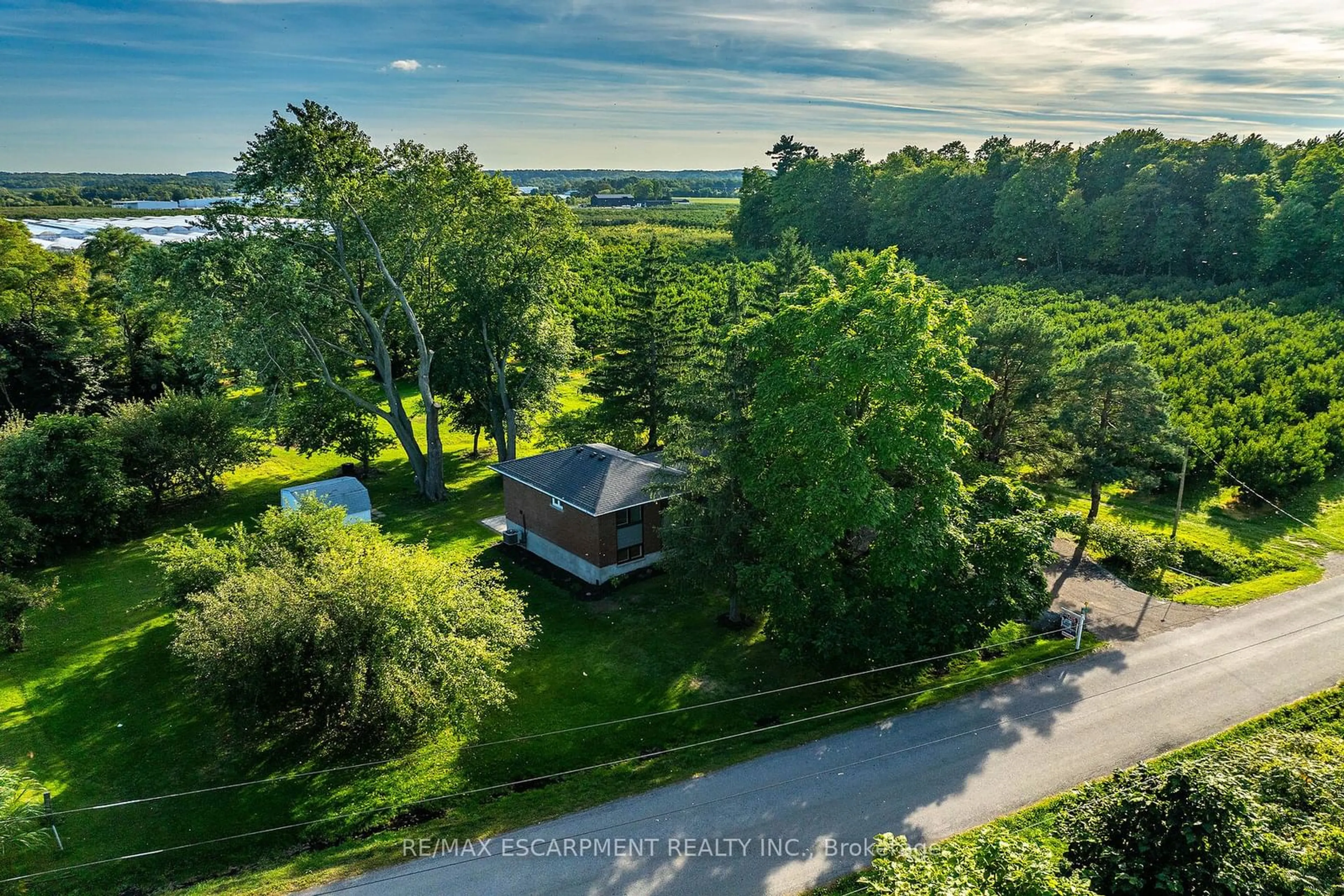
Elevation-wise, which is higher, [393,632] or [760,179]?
[760,179]

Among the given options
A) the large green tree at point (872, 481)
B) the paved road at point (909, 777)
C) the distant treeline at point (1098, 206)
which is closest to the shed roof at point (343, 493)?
the large green tree at point (872, 481)

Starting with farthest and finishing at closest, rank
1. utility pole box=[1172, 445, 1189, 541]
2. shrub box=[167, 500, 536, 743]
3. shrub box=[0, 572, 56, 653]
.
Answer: utility pole box=[1172, 445, 1189, 541] → shrub box=[0, 572, 56, 653] → shrub box=[167, 500, 536, 743]

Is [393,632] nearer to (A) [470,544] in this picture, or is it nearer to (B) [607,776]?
(B) [607,776]

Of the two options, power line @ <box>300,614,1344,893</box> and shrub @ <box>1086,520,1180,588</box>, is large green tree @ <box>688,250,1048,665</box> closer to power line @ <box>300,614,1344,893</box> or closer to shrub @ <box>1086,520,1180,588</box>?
power line @ <box>300,614,1344,893</box>

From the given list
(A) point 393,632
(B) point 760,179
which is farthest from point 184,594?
(B) point 760,179

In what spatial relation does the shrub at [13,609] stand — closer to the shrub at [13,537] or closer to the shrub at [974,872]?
the shrub at [13,537]

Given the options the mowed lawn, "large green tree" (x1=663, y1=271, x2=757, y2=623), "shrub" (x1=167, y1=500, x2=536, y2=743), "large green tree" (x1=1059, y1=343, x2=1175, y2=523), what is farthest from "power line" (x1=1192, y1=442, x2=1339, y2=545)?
"shrub" (x1=167, y1=500, x2=536, y2=743)
